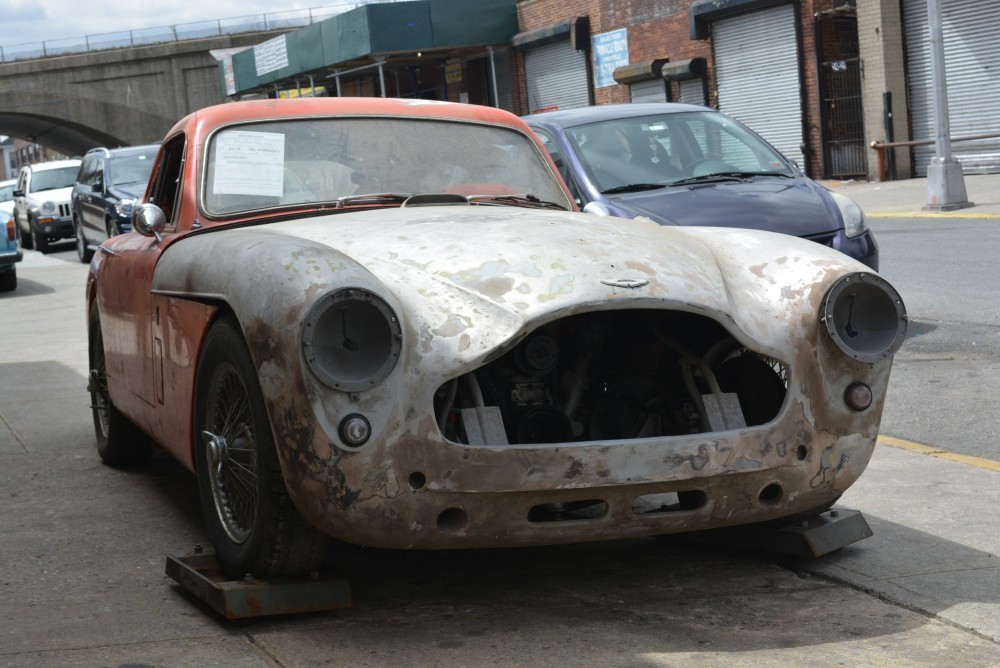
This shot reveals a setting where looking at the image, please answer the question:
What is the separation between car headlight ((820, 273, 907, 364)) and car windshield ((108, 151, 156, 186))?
17.0m

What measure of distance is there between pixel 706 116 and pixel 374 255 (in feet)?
20.7

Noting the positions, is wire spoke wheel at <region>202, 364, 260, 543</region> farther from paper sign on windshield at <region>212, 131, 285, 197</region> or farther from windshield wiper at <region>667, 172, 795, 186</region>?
windshield wiper at <region>667, 172, 795, 186</region>

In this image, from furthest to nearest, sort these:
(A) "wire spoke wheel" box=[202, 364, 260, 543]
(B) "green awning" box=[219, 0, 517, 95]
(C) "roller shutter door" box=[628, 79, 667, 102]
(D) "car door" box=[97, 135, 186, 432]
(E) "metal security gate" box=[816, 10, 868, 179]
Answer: (B) "green awning" box=[219, 0, 517, 95], (C) "roller shutter door" box=[628, 79, 667, 102], (E) "metal security gate" box=[816, 10, 868, 179], (D) "car door" box=[97, 135, 186, 432], (A) "wire spoke wheel" box=[202, 364, 260, 543]

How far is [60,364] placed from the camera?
1027 cm

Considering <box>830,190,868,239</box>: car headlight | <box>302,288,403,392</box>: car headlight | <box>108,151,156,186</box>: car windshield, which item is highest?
<box>108,151,156,186</box>: car windshield

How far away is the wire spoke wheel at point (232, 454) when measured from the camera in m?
4.05

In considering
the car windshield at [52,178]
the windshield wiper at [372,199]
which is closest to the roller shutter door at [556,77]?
the car windshield at [52,178]

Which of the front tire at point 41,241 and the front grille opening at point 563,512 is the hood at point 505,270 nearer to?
the front grille opening at point 563,512

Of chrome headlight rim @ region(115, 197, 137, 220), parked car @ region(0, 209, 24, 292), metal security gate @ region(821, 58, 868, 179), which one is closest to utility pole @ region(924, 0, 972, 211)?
metal security gate @ region(821, 58, 868, 179)

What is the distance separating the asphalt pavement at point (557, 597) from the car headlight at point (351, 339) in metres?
0.74

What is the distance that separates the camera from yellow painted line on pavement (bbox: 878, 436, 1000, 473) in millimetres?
5657

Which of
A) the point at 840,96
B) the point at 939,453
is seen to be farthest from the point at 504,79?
the point at 939,453

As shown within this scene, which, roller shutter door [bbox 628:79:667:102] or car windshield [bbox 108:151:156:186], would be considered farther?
roller shutter door [bbox 628:79:667:102]

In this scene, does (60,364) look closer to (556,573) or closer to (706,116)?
(706,116)
